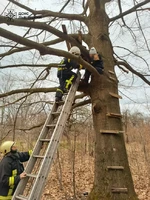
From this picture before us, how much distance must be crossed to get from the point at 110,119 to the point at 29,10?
9.05ft

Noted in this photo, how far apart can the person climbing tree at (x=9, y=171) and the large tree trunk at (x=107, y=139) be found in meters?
1.32

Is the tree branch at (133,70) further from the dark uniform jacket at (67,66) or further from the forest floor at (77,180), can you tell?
the forest floor at (77,180)

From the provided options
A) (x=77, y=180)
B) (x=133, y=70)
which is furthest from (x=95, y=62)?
(x=77, y=180)

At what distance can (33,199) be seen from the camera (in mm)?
2682

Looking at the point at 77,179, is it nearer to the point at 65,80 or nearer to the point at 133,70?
the point at 133,70

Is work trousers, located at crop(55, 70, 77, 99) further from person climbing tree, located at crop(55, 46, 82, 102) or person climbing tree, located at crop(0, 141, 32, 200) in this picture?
person climbing tree, located at crop(0, 141, 32, 200)

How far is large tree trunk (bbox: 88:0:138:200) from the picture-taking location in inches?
→ 148

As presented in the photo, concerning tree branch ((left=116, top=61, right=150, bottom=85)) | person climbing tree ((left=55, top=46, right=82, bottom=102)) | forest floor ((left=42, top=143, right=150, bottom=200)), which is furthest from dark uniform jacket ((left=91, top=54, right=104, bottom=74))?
forest floor ((left=42, top=143, right=150, bottom=200))

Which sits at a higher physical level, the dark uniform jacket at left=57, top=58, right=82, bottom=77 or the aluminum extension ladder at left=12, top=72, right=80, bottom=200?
the dark uniform jacket at left=57, top=58, right=82, bottom=77

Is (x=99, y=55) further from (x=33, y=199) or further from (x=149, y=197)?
(x=149, y=197)

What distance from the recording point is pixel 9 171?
10.4 ft

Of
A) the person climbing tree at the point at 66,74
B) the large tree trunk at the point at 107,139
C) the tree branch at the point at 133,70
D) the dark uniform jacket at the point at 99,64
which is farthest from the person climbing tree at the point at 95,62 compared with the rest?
the tree branch at the point at 133,70

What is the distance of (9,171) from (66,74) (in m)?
1.86

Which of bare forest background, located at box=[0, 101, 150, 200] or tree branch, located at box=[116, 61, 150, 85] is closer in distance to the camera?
tree branch, located at box=[116, 61, 150, 85]
